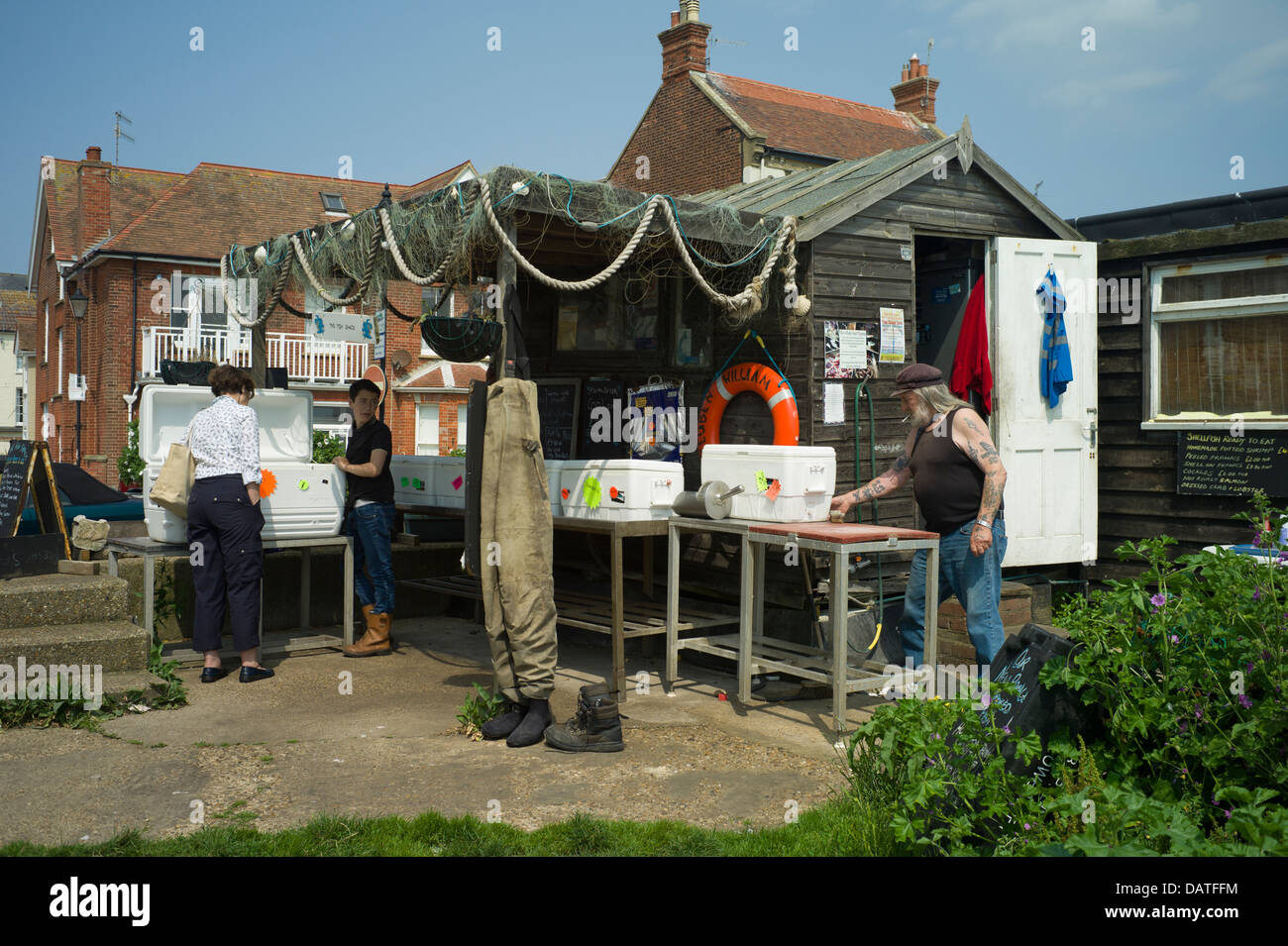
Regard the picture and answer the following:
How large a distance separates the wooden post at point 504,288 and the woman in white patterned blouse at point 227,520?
2.19 m

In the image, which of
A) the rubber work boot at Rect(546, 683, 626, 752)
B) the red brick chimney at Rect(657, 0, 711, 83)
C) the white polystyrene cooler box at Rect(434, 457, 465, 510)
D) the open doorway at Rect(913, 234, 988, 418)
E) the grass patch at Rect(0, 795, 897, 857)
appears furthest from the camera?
the red brick chimney at Rect(657, 0, 711, 83)

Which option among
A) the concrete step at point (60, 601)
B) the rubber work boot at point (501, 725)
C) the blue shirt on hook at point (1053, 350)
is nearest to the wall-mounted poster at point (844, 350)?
the blue shirt on hook at point (1053, 350)

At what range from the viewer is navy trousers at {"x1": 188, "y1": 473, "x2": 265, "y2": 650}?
700cm

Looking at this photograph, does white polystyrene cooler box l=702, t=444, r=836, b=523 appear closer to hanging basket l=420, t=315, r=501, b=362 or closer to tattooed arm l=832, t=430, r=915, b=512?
tattooed arm l=832, t=430, r=915, b=512

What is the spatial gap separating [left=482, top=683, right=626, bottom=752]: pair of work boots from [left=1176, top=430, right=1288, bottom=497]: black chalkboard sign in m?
5.47

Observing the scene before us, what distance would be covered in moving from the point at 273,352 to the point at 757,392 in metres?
23.4

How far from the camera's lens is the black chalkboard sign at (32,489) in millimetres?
8180

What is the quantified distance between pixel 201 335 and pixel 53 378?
7.90 meters

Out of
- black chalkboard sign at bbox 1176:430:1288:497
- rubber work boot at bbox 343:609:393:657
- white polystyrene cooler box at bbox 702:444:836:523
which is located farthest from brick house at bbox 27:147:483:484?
white polystyrene cooler box at bbox 702:444:836:523

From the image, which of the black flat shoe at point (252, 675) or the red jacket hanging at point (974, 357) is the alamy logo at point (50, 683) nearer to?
the black flat shoe at point (252, 675)

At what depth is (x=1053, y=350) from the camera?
8.45 m

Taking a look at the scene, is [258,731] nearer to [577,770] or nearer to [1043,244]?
[577,770]
